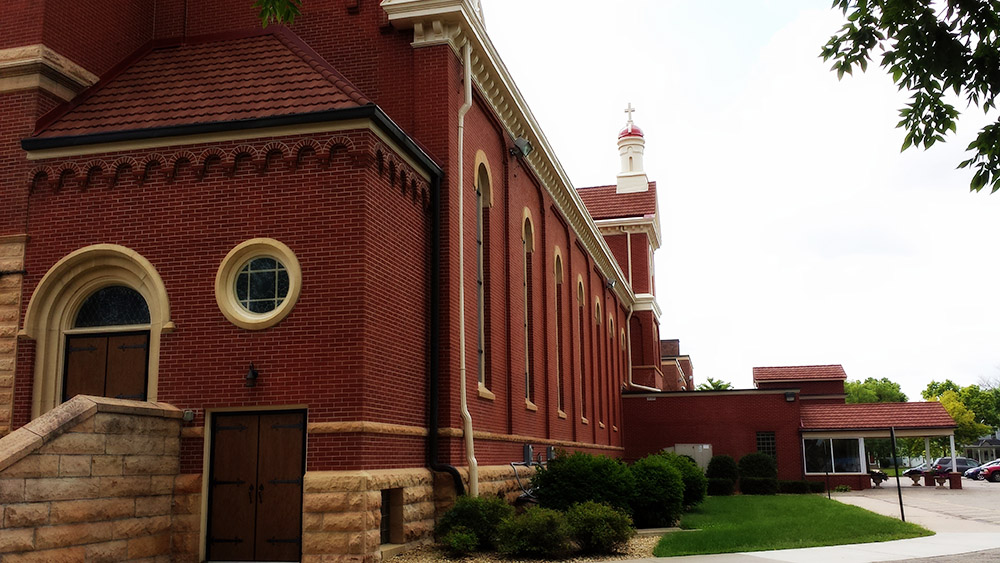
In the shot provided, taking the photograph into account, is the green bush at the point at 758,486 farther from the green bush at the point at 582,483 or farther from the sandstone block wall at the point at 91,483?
the sandstone block wall at the point at 91,483

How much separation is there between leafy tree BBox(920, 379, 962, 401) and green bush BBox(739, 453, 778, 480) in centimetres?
8696

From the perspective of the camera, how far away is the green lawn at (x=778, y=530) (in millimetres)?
14898

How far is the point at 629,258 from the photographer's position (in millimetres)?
48688

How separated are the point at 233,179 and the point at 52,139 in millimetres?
3167

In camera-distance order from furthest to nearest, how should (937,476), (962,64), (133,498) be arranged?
1. (937,476)
2. (133,498)
3. (962,64)

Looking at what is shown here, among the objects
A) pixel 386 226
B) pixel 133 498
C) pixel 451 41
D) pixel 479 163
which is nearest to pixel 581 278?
pixel 479 163

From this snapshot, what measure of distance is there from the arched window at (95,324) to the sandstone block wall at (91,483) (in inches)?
52.6

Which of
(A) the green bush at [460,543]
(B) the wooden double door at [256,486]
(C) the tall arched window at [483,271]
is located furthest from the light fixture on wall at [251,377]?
(C) the tall arched window at [483,271]

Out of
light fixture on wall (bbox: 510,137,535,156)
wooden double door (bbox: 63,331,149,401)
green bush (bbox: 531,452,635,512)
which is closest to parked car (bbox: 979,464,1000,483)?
green bush (bbox: 531,452,635,512)

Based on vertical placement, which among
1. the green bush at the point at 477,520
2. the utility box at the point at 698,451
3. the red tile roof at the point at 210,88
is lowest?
the green bush at the point at 477,520

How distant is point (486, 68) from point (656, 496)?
33.0ft

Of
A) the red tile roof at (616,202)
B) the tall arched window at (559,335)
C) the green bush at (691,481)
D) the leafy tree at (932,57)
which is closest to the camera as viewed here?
the leafy tree at (932,57)

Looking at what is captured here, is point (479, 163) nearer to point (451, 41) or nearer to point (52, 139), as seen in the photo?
point (451, 41)

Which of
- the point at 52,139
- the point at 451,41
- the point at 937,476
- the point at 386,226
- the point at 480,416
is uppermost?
the point at 451,41
